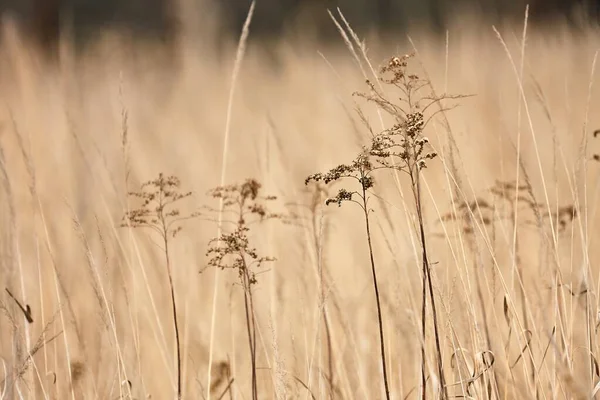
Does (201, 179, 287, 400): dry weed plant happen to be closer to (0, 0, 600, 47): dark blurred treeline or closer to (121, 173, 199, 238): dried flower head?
(121, 173, 199, 238): dried flower head

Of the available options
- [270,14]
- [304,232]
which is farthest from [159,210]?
[270,14]

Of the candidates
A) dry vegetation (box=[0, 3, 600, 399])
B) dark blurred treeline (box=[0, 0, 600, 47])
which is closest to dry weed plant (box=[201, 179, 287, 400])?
dry vegetation (box=[0, 3, 600, 399])

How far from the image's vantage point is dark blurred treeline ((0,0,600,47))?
13.6 feet

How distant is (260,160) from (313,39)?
287 centimetres

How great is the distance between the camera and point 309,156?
2160 millimetres

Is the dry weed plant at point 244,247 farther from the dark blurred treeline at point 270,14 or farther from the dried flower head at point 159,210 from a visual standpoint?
the dark blurred treeline at point 270,14

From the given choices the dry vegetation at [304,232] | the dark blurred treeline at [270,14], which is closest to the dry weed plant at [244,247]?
the dry vegetation at [304,232]

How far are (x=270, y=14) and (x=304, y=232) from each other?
5.09m

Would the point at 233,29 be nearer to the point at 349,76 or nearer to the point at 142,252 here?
the point at 349,76

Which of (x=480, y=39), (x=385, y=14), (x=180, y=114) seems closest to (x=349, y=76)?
(x=480, y=39)

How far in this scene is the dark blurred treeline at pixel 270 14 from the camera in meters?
4.15

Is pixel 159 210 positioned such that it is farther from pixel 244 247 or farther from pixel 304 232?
pixel 304 232

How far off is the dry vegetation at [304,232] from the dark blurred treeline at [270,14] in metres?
0.82

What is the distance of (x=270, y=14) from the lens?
5.86 meters
